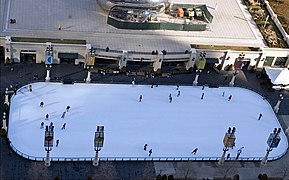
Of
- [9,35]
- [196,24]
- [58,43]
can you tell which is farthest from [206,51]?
[9,35]

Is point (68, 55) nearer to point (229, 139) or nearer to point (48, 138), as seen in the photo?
point (48, 138)

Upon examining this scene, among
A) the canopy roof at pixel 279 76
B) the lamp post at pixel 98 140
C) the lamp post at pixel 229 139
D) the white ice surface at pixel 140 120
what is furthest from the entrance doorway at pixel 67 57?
the canopy roof at pixel 279 76

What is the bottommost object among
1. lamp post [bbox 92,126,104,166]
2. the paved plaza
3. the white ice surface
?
the white ice surface

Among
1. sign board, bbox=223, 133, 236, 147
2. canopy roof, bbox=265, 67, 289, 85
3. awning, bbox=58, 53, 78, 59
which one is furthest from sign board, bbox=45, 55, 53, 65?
canopy roof, bbox=265, 67, 289, 85

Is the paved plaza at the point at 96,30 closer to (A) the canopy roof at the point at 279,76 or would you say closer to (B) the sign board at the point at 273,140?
(A) the canopy roof at the point at 279,76

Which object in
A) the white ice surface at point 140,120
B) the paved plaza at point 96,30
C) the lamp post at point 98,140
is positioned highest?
the paved plaza at point 96,30

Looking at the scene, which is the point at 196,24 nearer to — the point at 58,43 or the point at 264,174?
the point at 58,43

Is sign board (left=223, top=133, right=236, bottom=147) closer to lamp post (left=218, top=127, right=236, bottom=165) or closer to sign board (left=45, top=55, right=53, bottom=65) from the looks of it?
lamp post (left=218, top=127, right=236, bottom=165)
